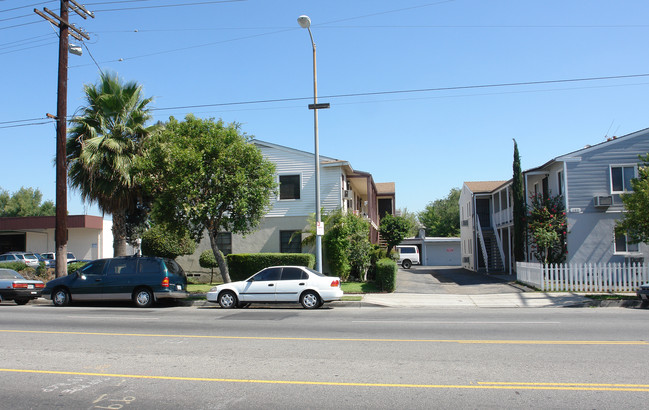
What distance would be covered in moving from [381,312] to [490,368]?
7665 millimetres

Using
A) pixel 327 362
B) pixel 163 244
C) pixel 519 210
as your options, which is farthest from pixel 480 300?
pixel 163 244

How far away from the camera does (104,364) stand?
25.4ft

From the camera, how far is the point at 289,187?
25.9m

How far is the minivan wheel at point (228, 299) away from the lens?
1628 cm

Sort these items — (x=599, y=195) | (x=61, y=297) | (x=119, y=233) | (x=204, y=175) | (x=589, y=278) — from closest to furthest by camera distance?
(x=61, y=297)
(x=204, y=175)
(x=589, y=278)
(x=599, y=195)
(x=119, y=233)

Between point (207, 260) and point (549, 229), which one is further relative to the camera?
point (207, 260)

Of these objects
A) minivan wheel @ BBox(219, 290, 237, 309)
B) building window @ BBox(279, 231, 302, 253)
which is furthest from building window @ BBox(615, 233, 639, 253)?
minivan wheel @ BBox(219, 290, 237, 309)

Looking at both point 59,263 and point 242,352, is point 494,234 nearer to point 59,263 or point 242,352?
point 59,263

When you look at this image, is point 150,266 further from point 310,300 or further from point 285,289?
point 310,300

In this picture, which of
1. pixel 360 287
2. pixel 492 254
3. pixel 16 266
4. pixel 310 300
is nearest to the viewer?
pixel 310 300

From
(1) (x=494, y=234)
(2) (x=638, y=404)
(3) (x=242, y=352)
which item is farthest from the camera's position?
(1) (x=494, y=234)

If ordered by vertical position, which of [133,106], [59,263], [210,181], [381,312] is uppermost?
[133,106]

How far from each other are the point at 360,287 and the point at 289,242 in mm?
5601

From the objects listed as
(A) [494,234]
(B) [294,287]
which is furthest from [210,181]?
(A) [494,234]
